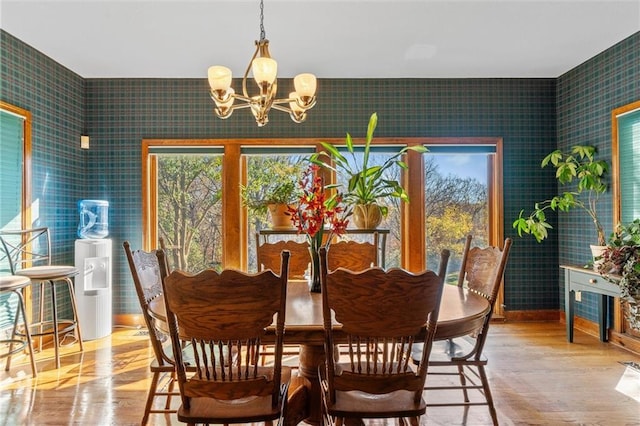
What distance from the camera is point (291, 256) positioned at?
2.86 m

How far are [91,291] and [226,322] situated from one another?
2.98 m

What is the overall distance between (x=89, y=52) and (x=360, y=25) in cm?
248

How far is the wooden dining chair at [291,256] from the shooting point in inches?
108

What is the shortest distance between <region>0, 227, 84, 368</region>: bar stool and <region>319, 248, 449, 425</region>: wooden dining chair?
255 cm

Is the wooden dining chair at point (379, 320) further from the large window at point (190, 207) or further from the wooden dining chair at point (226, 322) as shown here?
the large window at point (190, 207)

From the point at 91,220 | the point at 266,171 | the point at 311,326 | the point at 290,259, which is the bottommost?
the point at 311,326

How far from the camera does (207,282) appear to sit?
4.41 feet

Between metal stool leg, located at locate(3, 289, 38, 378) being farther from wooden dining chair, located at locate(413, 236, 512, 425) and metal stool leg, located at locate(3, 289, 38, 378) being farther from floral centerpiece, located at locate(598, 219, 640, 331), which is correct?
floral centerpiece, located at locate(598, 219, 640, 331)

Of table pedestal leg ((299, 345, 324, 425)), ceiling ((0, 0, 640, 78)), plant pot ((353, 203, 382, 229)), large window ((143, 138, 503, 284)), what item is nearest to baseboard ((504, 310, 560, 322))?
large window ((143, 138, 503, 284))

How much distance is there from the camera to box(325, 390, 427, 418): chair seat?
149 cm

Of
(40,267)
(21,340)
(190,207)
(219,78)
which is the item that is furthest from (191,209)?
(219,78)

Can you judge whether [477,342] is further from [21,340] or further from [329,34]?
[21,340]

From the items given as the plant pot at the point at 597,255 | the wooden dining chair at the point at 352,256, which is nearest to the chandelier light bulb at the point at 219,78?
the wooden dining chair at the point at 352,256

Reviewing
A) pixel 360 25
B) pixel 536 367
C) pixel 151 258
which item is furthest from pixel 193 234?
pixel 536 367
